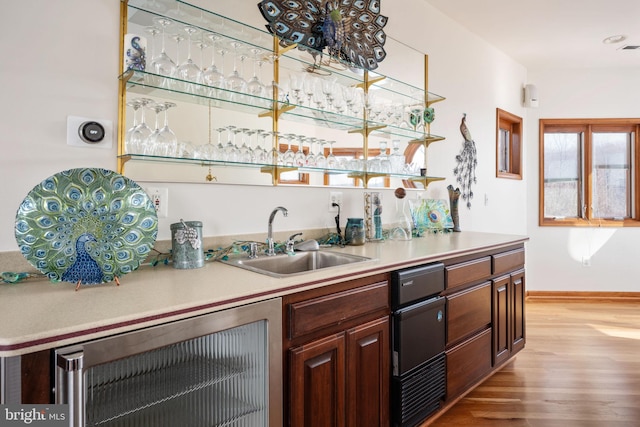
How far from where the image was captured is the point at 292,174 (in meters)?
2.15

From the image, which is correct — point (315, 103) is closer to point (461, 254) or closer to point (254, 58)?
point (254, 58)

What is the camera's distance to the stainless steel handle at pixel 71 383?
0.87 m

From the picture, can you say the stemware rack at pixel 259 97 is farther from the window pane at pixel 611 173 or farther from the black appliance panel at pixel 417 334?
the window pane at pixel 611 173

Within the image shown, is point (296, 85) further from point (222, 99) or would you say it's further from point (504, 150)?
point (504, 150)

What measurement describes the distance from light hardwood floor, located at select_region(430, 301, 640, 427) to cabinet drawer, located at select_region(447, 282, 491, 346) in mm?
420

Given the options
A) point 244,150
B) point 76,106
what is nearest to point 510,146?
point 244,150

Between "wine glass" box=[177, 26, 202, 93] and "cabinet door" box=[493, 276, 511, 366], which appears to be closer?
"wine glass" box=[177, 26, 202, 93]

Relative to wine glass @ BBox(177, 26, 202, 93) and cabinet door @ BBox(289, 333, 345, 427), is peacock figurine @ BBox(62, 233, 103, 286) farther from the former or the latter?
wine glass @ BBox(177, 26, 202, 93)

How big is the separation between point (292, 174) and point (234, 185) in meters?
0.36

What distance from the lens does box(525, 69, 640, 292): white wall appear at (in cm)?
468

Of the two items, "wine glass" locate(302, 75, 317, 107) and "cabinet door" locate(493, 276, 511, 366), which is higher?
"wine glass" locate(302, 75, 317, 107)

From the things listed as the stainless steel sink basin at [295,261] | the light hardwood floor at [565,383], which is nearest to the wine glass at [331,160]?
the stainless steel sink basin at [295,261]

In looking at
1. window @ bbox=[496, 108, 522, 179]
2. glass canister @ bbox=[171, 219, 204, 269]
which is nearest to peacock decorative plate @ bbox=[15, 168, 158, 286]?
glass canister @ bbox=[171, 219, 204, 269]

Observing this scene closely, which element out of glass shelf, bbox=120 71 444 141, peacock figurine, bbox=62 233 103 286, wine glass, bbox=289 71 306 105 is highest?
wine glass, bbox=289 71 306 105
